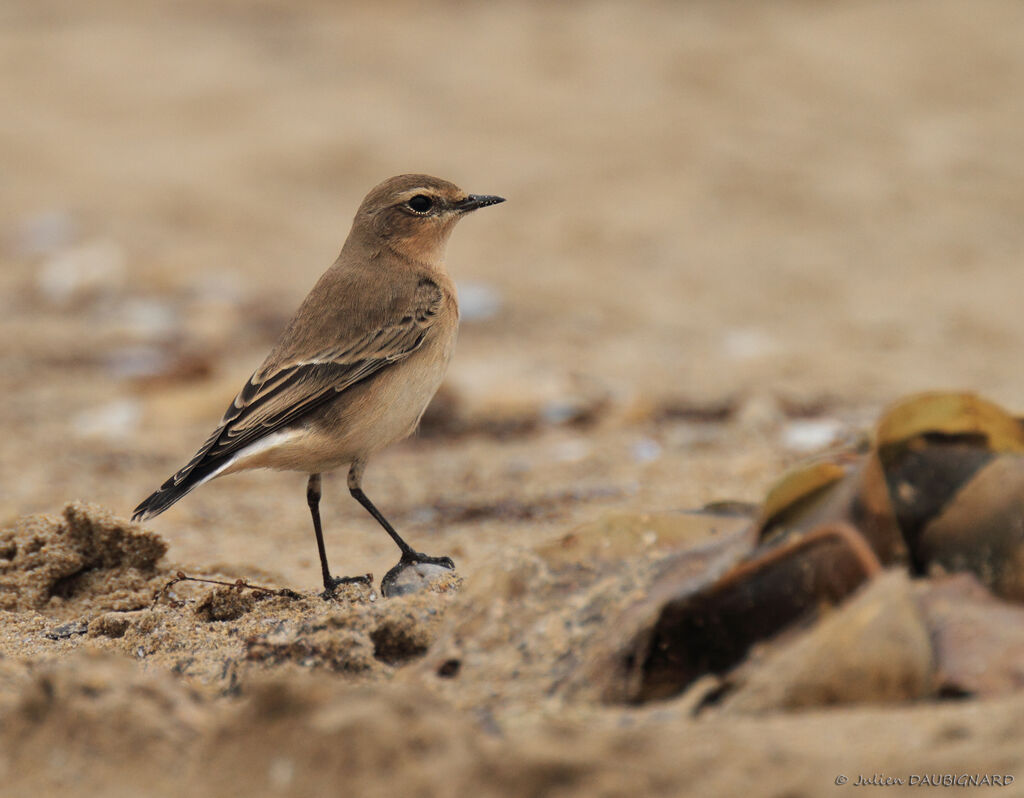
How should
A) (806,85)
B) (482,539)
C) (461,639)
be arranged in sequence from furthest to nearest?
(806,85)
(482,539)
(461,639)

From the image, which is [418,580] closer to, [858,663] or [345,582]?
[345,582]

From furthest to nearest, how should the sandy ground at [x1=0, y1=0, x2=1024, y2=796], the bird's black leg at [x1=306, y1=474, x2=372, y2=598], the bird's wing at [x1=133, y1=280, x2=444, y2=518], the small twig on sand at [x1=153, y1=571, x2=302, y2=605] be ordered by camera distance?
the bird's wing at [x1=133, y1=280, x2=444, y2=518]
the bird's black leg at [x1=306, y1=474, x2=372, y2=598]
the small twig on sand at [x1=153, y1=571, x2=302, y2=605]
the sandy ground at [x1=0, y1=0, x2=1024, y2=796]

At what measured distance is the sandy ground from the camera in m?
2.77

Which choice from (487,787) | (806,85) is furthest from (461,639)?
(806,85)

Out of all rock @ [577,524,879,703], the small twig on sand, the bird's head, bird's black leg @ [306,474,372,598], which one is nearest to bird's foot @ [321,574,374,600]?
bird's black leg @ [306,474,372,598]

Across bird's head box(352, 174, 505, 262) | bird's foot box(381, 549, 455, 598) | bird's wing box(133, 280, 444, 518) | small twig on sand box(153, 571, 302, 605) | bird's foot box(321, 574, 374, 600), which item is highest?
bird's head box(352, 174, 505, 262)

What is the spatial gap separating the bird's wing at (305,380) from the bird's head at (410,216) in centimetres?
52

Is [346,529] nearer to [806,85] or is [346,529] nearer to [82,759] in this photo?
[82,759]

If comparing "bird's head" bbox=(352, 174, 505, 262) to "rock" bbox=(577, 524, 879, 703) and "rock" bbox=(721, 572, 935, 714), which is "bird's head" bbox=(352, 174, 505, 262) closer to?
"rock" bbox=(577, 524, 879, 703)

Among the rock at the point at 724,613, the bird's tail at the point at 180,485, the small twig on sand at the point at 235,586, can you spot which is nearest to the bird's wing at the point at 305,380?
the bird's tail at the point at 180,485

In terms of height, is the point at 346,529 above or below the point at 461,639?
below

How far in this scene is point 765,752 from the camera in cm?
254

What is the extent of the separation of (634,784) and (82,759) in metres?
1.25

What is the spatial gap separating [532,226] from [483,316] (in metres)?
2.27
